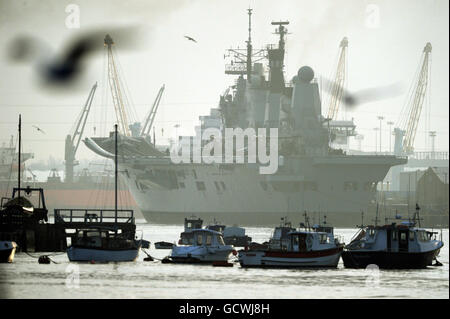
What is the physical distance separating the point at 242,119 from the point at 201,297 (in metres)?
109

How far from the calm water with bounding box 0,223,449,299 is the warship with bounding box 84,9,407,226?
2752 inches

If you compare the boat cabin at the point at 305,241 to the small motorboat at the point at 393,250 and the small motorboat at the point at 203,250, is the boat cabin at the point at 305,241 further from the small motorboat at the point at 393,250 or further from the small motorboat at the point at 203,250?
the small motorboat at the point at 203,250

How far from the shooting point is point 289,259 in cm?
7300

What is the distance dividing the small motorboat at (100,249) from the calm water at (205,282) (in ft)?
2.25

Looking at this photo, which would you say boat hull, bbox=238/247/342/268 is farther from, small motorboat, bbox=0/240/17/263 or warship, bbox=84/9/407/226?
warship, bbox=84/9/407/226

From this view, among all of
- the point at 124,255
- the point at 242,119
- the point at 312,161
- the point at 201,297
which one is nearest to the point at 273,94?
the point at 242,119

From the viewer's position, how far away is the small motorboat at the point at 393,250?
7488 cm

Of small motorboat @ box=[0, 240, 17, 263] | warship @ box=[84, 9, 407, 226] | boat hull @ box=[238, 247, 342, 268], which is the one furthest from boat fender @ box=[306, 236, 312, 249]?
warship @ box=[84, 9, 407, 226]

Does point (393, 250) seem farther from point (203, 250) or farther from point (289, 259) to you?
point (203, 250)

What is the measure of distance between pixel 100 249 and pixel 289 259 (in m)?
13.8

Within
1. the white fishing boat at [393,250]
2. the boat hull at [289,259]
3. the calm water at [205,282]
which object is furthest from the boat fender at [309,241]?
the white fishing boat at [393,250]
